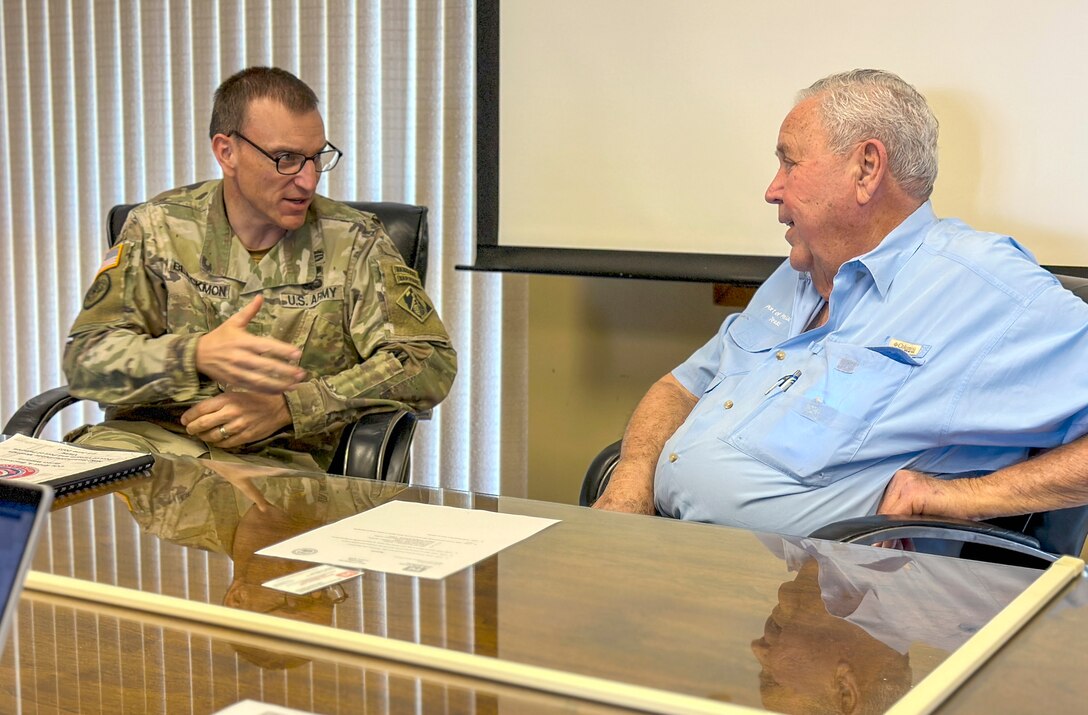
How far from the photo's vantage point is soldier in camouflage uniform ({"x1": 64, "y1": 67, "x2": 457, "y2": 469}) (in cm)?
216

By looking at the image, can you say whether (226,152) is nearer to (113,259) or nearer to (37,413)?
(113,259)

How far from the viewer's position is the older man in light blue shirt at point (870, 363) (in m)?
1.67

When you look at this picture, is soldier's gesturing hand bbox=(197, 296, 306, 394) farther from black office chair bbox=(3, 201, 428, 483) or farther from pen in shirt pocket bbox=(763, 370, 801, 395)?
pen in shirt pocket bbox=(763, 370, 801, 395)

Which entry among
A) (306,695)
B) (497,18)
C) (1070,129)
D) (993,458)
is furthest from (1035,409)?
(497,18)

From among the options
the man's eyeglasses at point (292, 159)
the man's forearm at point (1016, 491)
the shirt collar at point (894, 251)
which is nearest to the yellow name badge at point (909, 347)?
the shirt collar at point (894, 251)

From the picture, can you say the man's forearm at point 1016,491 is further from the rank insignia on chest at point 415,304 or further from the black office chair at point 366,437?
the rank insignia on chest at point 415,304

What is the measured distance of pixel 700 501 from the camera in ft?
6.13

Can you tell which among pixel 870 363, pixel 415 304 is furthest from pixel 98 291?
pixel 870 363

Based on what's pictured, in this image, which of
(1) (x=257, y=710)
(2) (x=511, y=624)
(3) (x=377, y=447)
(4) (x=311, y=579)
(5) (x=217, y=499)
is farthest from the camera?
(3) (x=377, y=447)

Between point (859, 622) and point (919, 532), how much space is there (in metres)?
0.53

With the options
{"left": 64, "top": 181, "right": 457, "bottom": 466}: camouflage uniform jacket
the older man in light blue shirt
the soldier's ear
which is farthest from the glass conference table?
the soldier's ear

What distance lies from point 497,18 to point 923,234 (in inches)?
55.6

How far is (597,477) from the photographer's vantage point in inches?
79.8

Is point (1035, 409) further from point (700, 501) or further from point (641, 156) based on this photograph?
point (641, 156)
